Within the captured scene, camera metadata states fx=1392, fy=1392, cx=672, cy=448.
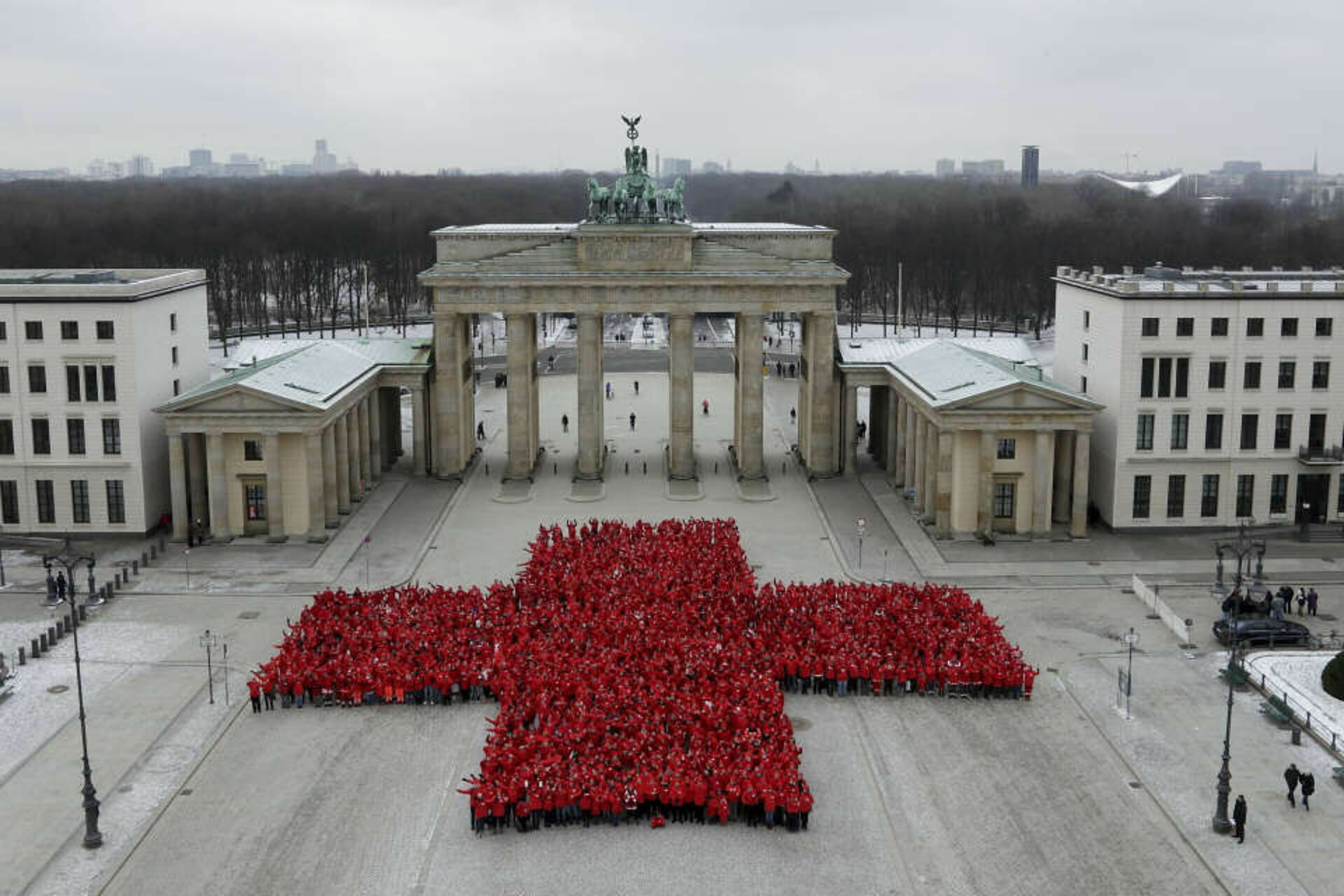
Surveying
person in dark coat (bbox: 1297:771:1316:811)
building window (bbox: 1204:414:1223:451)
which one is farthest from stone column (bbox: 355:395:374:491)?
person in dark coat (bbox: 1297:771:1316:811)

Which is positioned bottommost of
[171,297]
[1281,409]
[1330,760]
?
[1330,760]

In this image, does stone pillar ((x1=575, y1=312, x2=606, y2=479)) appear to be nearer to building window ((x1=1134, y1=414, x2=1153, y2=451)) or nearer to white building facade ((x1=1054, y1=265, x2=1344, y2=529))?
white building facade ((x1=1054, y1=265, x2=1344, y2=529))

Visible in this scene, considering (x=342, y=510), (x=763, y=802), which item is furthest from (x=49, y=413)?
(x=763, y=802)

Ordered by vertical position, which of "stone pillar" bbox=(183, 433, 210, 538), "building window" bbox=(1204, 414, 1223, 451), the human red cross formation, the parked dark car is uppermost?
"building window" bbox=(1204, 414, 1223, 451)

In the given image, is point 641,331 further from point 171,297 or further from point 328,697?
point 328,697

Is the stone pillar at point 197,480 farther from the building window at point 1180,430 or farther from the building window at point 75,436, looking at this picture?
the building window at point 1180,430

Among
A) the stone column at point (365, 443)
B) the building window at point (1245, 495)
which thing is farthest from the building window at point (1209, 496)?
the stone column at point (365, 443)

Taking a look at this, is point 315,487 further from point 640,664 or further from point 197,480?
point 640,664
